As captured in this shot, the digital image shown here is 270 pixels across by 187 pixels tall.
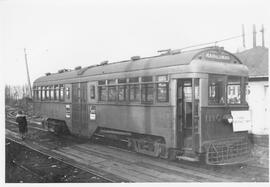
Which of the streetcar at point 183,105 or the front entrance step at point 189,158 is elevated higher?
the streetcar at point 183,105

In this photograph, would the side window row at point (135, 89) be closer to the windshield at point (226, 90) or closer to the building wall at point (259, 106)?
the windshield at point (226, 90)

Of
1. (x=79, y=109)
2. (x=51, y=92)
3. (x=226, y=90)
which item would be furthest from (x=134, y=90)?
(x=51, y=92)

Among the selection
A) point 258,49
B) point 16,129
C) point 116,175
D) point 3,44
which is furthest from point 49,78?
point 258,49

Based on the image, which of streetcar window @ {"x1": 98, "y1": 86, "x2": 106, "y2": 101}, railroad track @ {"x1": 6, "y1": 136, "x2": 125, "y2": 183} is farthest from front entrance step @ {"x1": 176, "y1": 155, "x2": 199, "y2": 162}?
streetcar window @ {"x1": 98, "y1": 86, "x2": 106, "y2": 101}

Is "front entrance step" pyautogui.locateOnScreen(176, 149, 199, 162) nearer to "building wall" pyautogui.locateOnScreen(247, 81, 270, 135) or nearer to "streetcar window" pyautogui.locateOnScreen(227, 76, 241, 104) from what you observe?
"streetcar window" pyautogui.locateOnScreen(227, 76, 241, 104)

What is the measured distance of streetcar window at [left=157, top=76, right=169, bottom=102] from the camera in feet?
27.5

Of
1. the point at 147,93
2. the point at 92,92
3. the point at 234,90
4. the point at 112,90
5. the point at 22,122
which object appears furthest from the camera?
the point at 22,122

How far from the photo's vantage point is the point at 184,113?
8.30 m

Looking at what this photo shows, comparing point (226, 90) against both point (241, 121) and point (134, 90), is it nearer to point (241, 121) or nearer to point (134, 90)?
point (241, 121)

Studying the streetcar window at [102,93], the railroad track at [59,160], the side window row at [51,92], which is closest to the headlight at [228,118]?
the railroad track at [59,160]

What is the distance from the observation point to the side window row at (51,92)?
Answer: 531 inches

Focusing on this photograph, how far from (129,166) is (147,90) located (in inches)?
85.4

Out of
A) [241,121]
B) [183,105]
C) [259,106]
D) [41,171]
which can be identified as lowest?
[41,171]

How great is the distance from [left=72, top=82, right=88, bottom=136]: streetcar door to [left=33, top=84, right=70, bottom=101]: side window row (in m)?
0.65
